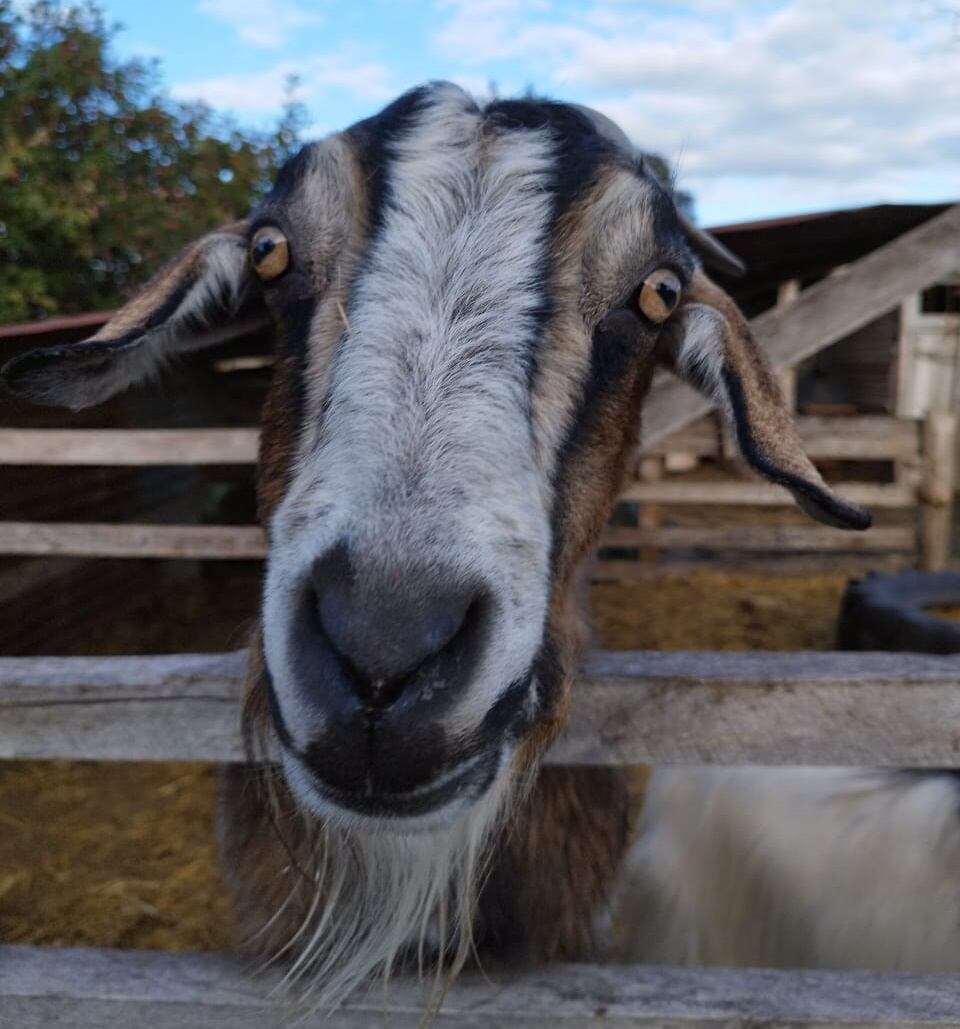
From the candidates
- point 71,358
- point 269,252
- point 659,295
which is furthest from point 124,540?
point 659,295

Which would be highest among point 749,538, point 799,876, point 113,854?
point 749,538

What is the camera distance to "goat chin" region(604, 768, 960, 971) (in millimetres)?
2096

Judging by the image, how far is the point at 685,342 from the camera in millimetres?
2053

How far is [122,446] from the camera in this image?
15.0 feet

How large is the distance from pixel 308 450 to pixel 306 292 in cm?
43

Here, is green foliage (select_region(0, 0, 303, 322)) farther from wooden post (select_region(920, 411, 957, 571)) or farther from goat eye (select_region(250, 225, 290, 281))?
wooden post (select_region(920, 411, 957, 571))

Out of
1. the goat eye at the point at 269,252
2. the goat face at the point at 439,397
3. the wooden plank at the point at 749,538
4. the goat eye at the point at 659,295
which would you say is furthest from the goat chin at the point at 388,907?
the wooden plank at the point at 749,538

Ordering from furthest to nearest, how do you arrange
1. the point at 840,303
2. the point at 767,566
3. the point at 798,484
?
1. the point at 767,566
2. the point at 840,303
3. the point at 798,484

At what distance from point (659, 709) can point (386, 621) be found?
2.08ft

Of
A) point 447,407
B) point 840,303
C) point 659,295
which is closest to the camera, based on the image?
point 447,407

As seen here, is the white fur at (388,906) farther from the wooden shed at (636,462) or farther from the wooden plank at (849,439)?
the wooden plank at (849,439)

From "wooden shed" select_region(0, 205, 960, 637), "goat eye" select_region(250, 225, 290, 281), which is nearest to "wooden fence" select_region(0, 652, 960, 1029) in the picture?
"goat eye" select_region(250, 225, 290, 281)

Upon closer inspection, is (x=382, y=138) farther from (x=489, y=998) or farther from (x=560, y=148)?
(x=489, y=998)

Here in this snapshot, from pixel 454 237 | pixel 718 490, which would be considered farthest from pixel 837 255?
pixel 454 237
